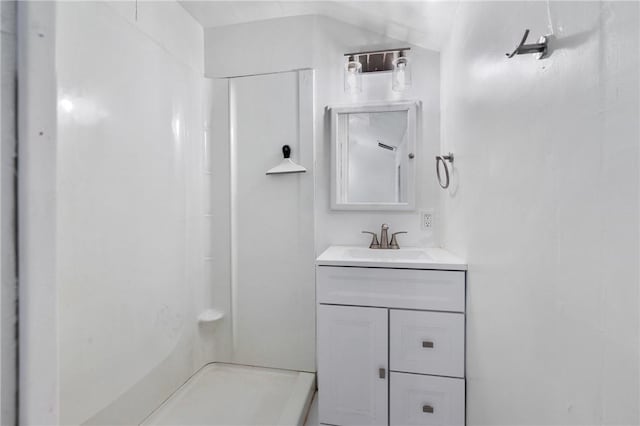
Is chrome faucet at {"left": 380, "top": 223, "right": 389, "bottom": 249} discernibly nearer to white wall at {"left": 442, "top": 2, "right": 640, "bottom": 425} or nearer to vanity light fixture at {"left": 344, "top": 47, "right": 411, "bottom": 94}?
white wall at {"left": 442, "top": 2, "right": 640, "bottom": 425}

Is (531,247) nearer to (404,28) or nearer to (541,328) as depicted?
(541,328)

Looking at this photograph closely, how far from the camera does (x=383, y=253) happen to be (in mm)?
1542

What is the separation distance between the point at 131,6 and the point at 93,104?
0.52 metres

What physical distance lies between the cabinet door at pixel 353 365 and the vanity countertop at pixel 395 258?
201 millimetres

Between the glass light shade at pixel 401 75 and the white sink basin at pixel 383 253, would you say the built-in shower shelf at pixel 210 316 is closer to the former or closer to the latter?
the white sink basin at pixel 383 253

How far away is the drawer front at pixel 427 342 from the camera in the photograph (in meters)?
1.14

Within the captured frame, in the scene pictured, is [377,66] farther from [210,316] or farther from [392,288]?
[210,316]

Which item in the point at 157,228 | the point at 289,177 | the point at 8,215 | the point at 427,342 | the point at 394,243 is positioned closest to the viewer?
the point at 8,215

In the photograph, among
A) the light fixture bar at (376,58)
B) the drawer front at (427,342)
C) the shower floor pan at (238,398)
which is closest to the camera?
the drawer front at (427,342)

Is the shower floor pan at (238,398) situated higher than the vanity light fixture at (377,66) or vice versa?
the vanity light fixture at (377,66)

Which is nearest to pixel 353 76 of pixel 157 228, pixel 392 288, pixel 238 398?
pixel 392 288

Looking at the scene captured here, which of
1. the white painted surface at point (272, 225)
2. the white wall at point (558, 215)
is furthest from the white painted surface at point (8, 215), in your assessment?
the white painted surface at point (272, 225)

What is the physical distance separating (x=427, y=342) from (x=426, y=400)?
25 centimetres

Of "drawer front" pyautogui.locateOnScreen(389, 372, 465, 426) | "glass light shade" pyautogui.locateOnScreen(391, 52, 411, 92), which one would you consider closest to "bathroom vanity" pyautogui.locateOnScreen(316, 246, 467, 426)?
"drawer front" pyautogui.locateOnScreen(389, 372, 465, 426)
